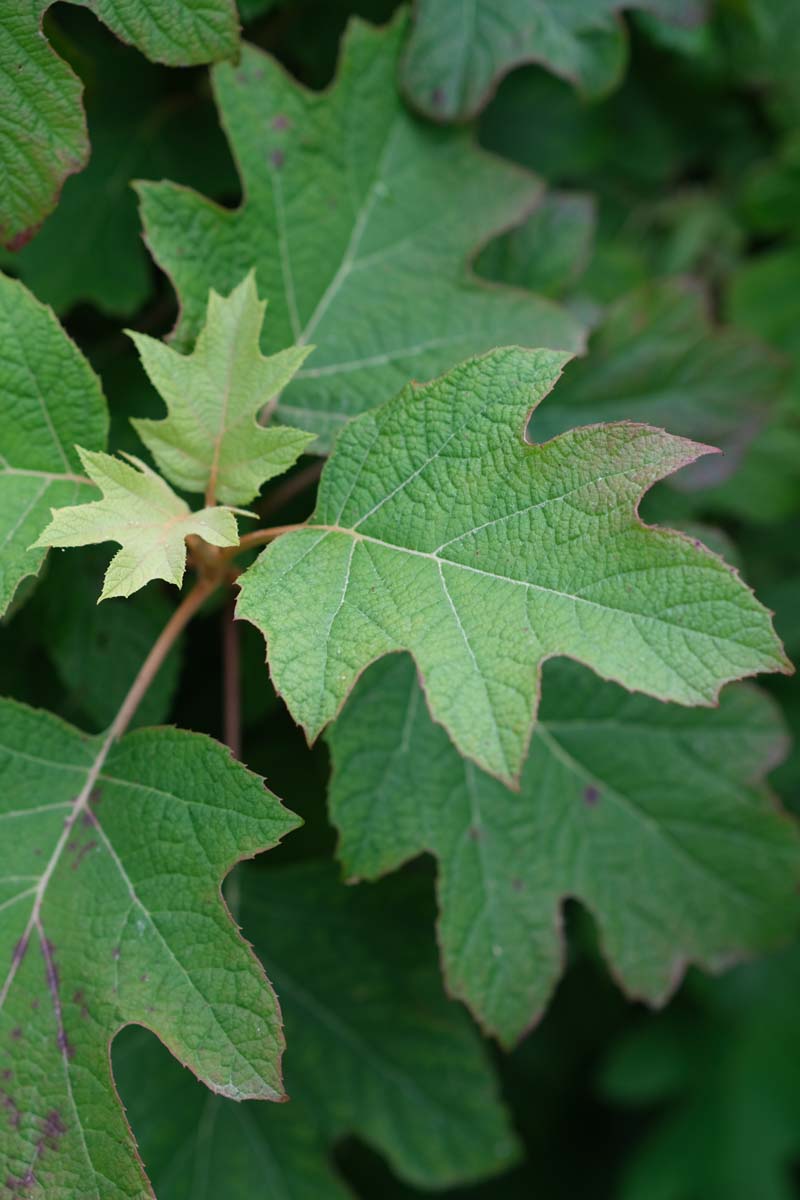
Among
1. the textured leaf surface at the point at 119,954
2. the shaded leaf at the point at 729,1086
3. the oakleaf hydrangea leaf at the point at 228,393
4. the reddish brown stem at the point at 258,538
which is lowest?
the shaded leaf at the point at 729,1086

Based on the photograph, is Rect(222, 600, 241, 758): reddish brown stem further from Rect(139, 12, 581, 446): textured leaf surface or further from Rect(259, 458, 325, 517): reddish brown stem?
Rect(139, 12, 581, 446): textured leaf surface

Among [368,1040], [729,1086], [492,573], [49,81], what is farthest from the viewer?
[729,1086]

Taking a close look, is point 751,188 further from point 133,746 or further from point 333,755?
point 133,746

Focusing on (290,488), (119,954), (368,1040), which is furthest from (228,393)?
(368,1040)

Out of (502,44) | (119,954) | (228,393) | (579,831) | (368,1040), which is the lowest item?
(368,1040)

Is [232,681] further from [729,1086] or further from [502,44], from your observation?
[729,1086]

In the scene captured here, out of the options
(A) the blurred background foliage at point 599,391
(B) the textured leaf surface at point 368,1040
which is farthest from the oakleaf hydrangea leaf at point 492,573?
(B) the textured leaf surface at point 368,1040

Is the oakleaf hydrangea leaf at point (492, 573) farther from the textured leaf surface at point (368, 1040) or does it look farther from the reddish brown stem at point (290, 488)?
the textured leaf surface at point (368, 1040)
